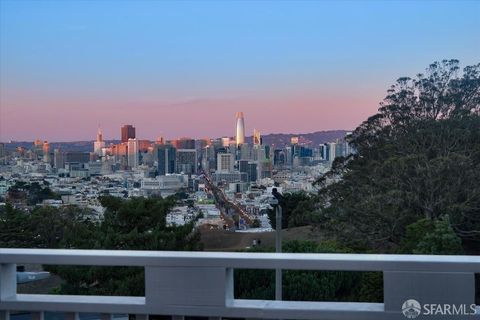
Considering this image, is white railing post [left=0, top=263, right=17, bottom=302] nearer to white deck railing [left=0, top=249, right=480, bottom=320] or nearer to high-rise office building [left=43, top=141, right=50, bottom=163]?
white deck railing [left=0, top=249, right=480, bottom=320]

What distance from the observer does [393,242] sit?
15.5m

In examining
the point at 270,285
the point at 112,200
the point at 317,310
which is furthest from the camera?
the point at 112,200

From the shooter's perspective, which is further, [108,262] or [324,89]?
[324,89]

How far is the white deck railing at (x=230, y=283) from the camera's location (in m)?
1.40

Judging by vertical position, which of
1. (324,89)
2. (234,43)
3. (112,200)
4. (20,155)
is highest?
(234,43)

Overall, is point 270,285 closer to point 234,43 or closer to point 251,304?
point 251,304

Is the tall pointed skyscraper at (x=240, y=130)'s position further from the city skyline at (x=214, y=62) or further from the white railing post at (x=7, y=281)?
the white railing post at (x=7, y=281)

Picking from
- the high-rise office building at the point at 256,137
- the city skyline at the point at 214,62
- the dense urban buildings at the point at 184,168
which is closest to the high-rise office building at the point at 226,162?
the dense urban buildings at the point at 184,168

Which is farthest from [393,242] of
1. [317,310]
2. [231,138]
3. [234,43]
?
[317,310]

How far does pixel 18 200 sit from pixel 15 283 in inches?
683

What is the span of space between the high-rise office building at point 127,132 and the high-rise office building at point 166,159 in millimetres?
1269

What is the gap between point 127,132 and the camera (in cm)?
2262

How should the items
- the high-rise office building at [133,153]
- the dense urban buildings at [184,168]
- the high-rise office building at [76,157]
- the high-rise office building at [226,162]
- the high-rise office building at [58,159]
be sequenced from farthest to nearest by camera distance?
the high-rise office building at [226,162], the high-rise office building at [133,153], the high-rise office building at [76,157], the high-rise office building at [58,159], the dense urban buildings at [184,168]

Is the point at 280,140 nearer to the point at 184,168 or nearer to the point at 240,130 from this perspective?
the point at 240,130
